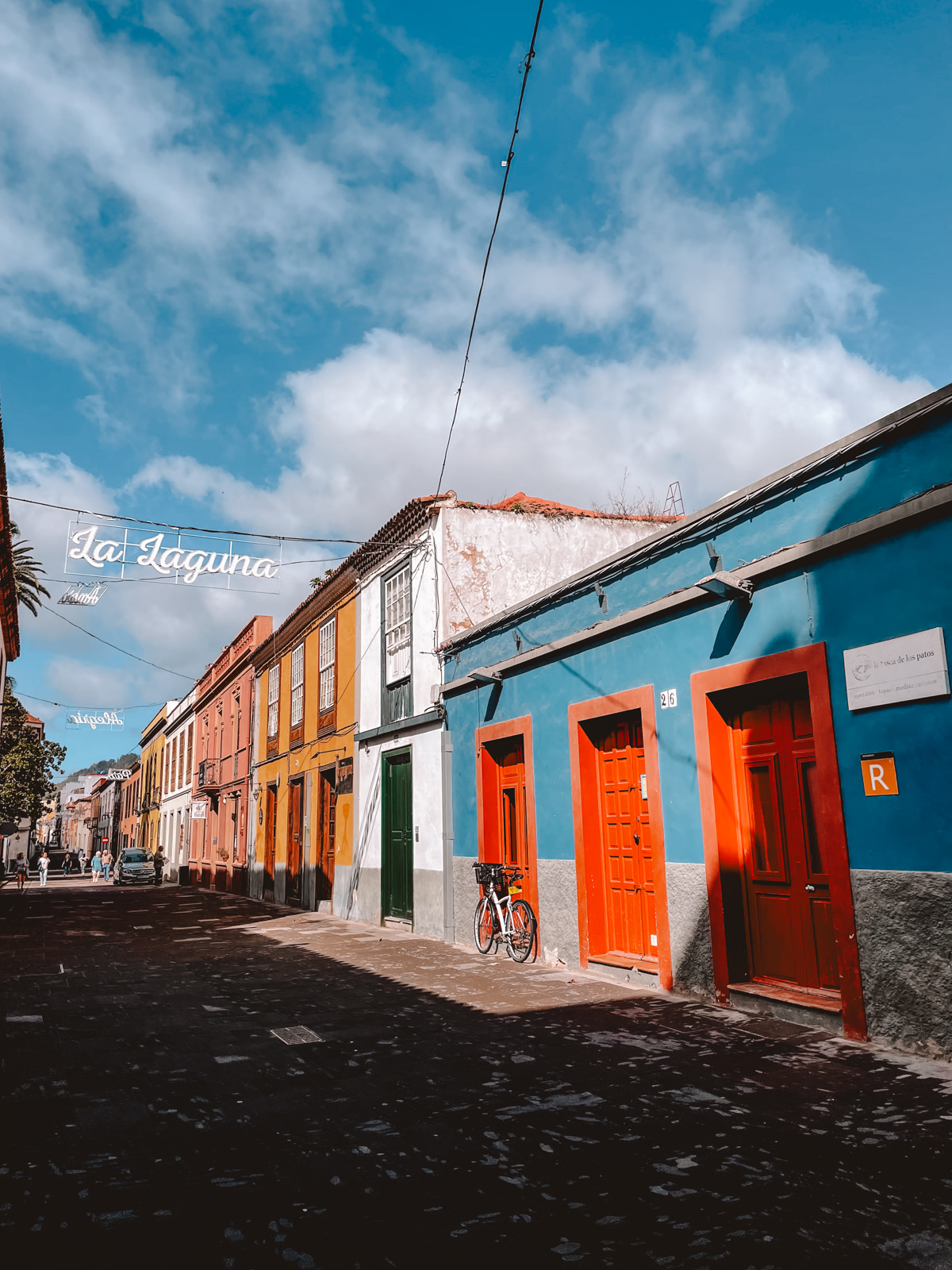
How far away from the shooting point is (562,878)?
9461 mm

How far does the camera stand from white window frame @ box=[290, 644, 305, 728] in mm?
20000

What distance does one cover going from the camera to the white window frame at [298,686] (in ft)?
65.6

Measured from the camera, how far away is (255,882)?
23297 mm

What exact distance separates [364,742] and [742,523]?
32.2 ft

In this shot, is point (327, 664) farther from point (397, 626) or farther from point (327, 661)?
point (397, 626)

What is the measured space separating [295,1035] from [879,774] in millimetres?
4569

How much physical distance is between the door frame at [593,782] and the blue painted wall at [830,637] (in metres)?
0.11

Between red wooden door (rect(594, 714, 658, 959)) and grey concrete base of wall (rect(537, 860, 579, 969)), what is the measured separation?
1.19 ft

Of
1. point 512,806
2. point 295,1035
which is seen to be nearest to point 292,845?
point 512,806

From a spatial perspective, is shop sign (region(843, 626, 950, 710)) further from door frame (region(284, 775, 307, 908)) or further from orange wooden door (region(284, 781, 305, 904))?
orange wooden door (region(284, 781, 305, 904))

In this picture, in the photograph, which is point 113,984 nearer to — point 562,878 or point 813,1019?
point 562,878

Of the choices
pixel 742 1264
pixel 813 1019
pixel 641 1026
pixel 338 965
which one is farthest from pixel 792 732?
pixel 338 965

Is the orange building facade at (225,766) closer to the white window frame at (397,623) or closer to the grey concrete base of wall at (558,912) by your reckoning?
the white window frame at (397,623)

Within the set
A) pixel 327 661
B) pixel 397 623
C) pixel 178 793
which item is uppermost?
pixel 327 661
